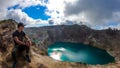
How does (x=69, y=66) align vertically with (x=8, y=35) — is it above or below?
below

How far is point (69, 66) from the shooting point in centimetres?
3325

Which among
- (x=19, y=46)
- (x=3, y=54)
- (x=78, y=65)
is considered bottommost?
(x=78, y=65)

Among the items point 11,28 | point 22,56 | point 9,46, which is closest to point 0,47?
point 9,46

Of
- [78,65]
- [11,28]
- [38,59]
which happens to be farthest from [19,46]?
[11,28]

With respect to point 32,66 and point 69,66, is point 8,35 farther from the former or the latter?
point 69,66

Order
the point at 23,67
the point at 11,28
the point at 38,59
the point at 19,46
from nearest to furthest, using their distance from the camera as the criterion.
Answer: the point at 19,46
the point at 23,67
the point at 38,59
the point at 11,28

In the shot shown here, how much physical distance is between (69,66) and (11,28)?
1356 cm

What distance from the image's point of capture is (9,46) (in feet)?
108

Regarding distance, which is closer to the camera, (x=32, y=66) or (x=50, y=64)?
(x=32, y=66)

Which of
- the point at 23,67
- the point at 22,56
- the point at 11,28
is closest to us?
the point at 22,56

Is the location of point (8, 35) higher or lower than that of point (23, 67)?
higher

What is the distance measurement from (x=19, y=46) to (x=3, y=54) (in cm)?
946

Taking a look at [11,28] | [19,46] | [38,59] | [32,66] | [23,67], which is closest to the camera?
[19,46]

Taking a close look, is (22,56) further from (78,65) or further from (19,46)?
(78,65)
